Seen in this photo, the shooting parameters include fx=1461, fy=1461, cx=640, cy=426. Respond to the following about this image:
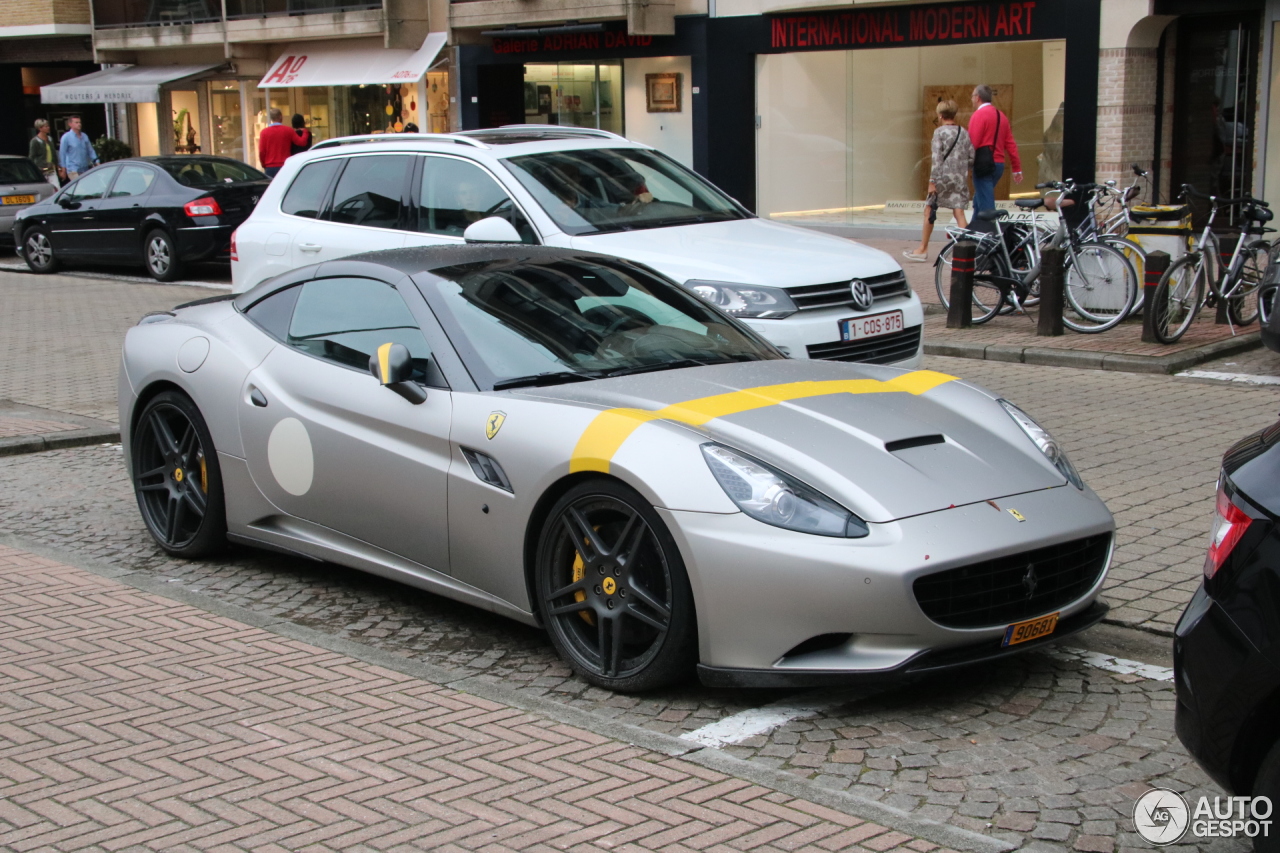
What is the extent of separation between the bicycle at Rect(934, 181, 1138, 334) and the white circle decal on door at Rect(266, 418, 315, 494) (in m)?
8.39

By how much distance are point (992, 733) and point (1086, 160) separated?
1598 cm

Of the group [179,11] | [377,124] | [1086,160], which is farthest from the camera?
[179,11]

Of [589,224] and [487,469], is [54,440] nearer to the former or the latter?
[589,224]

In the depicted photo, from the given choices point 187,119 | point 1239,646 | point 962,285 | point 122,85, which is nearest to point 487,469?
point 1239,646

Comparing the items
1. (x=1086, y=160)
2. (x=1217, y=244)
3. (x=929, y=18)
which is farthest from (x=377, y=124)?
(x=1217, y=244)

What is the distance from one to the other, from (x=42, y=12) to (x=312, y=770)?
3655 cm

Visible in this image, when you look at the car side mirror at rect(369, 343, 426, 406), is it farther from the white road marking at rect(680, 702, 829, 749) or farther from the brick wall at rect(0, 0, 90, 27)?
the brick wall at rect(0, 0, 90, 27)

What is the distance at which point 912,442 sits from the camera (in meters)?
4.84

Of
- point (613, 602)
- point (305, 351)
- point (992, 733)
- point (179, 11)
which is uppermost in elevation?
point (179, 11)

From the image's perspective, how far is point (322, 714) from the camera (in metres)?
4.58

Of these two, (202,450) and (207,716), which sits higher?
(202,450)

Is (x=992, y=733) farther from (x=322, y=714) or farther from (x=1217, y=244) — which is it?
(x=1217, y=244)

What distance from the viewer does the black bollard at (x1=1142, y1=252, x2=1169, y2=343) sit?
11.7 meters

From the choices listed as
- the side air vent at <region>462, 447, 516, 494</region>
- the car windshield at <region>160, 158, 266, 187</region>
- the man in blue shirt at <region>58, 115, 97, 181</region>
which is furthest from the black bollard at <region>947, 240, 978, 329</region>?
the man in blue shirt at <region>58, 115, 97, 181</region>
